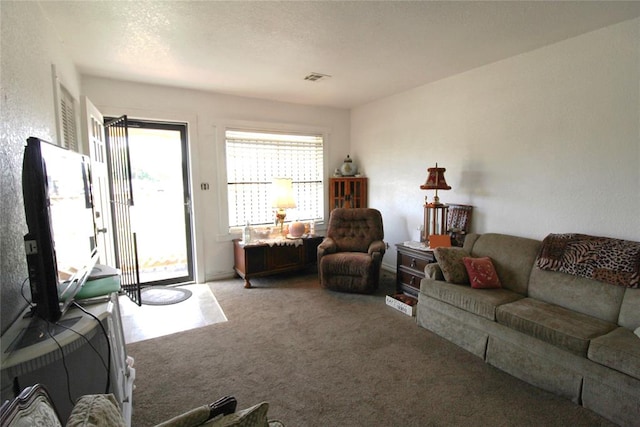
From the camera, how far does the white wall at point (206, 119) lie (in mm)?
3805

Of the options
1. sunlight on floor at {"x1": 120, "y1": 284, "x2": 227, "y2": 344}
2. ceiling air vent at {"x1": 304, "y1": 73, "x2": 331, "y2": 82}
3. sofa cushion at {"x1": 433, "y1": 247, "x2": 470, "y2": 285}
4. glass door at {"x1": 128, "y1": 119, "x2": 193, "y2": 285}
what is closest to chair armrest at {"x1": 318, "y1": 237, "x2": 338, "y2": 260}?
sunlight on floor at {"x1": 120, "y1": 284, "x2": 227, "y2": 344}

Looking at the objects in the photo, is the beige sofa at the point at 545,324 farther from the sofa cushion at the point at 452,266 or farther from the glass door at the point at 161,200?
the glass door at the point at 161,200

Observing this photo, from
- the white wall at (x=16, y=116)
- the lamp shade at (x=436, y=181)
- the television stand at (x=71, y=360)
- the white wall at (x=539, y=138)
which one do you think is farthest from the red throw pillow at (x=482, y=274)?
the white wall at (x=16, y=116)

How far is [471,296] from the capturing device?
2.65 m

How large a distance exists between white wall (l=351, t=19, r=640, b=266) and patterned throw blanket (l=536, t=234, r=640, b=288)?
24cm

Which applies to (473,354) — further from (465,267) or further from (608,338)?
(608,338)

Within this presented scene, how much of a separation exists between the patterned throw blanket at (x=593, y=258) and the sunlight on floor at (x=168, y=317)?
2.97m

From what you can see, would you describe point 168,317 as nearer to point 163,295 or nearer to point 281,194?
point 163,295

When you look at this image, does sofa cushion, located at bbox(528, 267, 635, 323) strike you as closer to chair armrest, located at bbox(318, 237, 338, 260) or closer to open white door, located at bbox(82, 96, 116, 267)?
chair armrest, located at bbox(318, 237, 338, 260)

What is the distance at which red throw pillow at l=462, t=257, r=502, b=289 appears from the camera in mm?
2797

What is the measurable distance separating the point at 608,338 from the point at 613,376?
21 cm

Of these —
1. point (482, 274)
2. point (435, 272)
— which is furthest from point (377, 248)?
A: point (482, 274)

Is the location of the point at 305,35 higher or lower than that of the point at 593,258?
higher

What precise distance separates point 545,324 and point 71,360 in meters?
2.87
